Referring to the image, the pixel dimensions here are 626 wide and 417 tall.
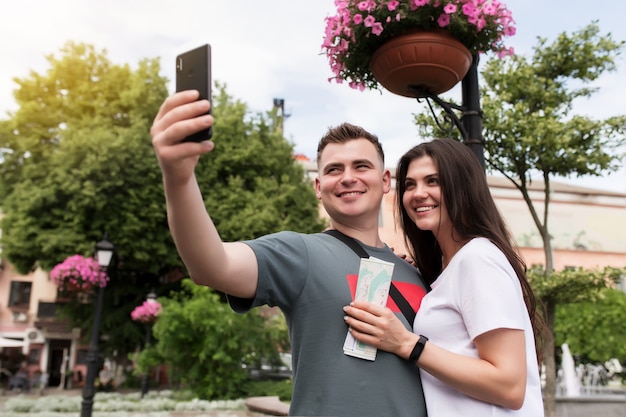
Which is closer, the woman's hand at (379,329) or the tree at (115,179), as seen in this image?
the woman's hand at (379,329)

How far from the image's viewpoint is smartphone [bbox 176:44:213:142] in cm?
119

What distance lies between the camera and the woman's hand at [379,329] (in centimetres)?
184

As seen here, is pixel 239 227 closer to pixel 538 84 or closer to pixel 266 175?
pixel 266 175

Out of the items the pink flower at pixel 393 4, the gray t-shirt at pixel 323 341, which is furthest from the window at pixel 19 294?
the gray t-shirt at pixel 323 341

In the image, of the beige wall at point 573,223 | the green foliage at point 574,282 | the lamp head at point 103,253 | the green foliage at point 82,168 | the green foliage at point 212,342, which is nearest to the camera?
the green foliage at point 574,282

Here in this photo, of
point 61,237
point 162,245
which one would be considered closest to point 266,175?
point 162,245

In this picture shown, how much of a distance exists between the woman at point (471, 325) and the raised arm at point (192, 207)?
1.50 ft

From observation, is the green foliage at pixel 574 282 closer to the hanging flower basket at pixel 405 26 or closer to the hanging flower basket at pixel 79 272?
the hanging flower basket at pixel 405 26

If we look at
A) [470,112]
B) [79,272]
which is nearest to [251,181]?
[79,272]

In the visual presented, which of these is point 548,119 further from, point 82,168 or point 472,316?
point 82,168

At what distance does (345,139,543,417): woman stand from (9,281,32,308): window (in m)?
36.8

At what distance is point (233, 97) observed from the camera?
22172 millimetres

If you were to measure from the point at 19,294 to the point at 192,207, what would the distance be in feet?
123

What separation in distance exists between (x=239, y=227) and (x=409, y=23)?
617 inches
